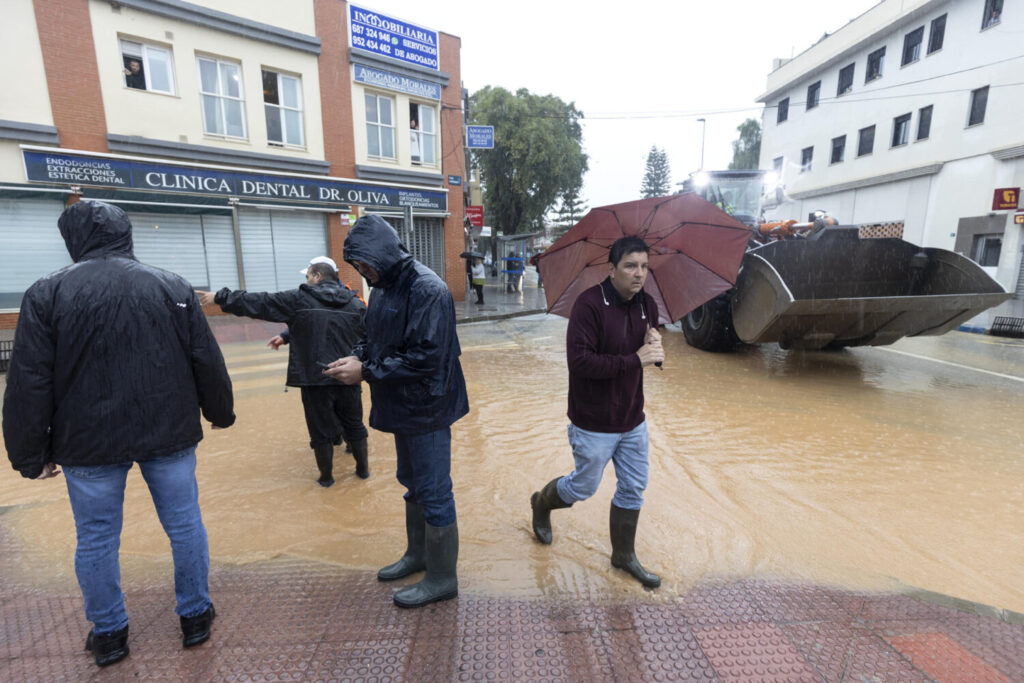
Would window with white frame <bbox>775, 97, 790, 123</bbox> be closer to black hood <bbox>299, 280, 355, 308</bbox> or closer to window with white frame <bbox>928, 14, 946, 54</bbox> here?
window with white frame <bbox>928, 14, 946, 54</bbox>

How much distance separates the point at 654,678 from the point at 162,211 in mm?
13779

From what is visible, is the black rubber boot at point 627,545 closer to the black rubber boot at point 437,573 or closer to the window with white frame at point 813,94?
the black rubber boot at point 437,573

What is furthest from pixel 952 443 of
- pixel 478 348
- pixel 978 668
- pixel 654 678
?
pixel 478 348

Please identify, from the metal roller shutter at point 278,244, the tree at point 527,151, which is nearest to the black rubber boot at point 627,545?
the metal roller shutter at point 278,244

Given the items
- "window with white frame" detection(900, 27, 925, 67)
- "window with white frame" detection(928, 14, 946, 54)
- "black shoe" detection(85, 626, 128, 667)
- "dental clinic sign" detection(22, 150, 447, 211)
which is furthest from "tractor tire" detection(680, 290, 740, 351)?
"window with white frame" detection(900, 27, 925, 67)

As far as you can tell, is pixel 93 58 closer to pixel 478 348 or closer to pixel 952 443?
pixel 478 348

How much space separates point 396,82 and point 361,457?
13.9 m

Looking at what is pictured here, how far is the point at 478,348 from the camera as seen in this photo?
9.45m

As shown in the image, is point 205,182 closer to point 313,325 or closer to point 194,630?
point 313,325

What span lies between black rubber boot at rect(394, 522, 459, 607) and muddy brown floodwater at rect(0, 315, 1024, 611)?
7.9 inches

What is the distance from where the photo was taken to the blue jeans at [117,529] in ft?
6.51

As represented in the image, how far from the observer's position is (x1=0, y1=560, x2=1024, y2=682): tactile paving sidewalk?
206 cm

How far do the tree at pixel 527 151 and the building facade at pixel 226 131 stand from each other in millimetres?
10145

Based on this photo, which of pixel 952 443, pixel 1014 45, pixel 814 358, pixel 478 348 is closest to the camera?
pixel 952 443
